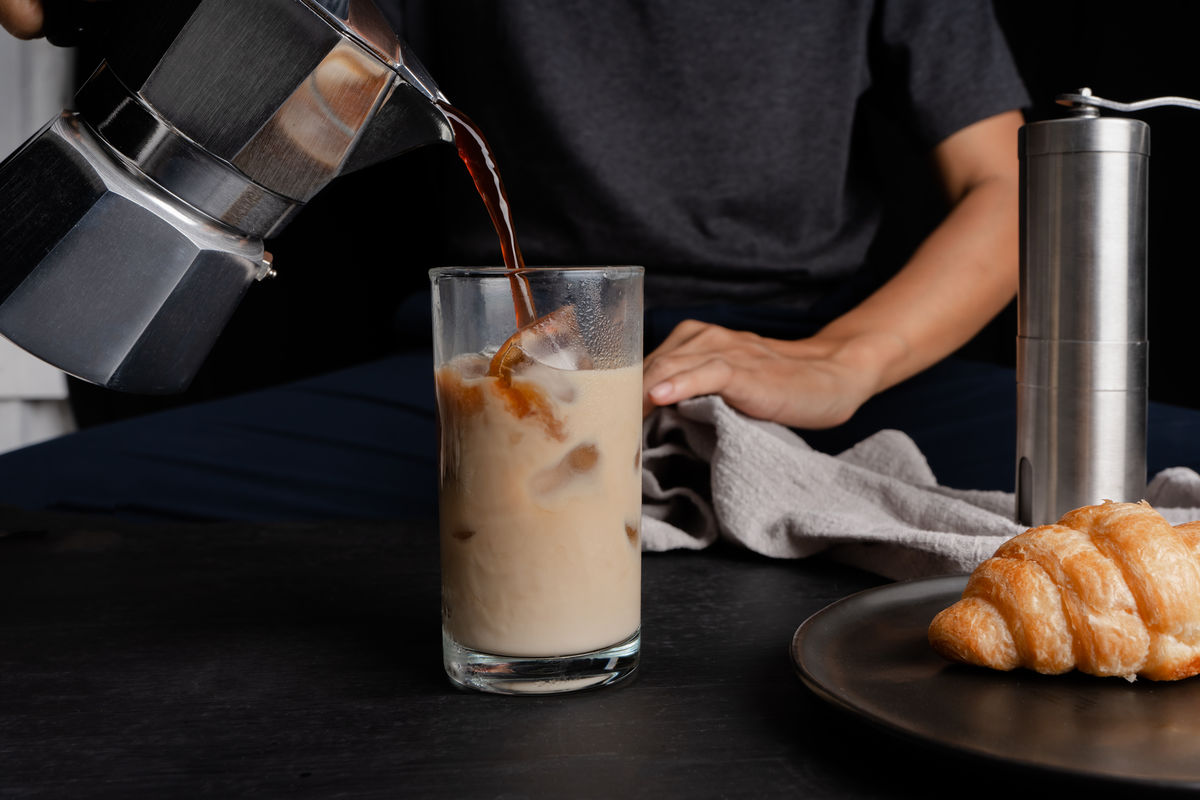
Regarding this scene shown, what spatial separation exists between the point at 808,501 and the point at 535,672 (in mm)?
356

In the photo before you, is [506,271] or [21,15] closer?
[506,271]

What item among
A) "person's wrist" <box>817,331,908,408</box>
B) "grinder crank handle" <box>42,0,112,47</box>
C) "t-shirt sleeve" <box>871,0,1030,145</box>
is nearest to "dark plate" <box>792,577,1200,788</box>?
"grinder crank handle" <box>42,0,112,47</box>

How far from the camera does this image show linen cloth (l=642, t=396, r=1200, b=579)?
704mm

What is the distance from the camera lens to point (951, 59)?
1418 mm

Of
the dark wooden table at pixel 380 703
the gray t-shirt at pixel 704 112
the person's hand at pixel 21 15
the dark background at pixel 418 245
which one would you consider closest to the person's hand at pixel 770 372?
the dark wooden table at pixel 380 703

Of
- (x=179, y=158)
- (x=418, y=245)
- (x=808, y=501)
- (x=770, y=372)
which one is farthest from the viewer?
(x=418, y=245)

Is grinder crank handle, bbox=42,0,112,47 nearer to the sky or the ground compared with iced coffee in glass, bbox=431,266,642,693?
nearer to the sky

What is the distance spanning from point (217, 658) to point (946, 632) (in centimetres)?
38

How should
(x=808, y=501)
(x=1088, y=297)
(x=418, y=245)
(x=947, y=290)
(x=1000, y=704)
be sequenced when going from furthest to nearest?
(x=418, y=245) < (x=947, y=290) < (x=808, y=501) < (x=1088, y=297) < (x=1000, y=704)

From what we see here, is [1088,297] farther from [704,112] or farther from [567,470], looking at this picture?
[704,112]

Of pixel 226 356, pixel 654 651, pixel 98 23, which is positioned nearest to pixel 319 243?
pixel 226 356

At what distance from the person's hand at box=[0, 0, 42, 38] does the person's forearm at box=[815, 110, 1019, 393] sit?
842 millimetres

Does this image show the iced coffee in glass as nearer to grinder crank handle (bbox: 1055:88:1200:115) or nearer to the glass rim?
the glass rim

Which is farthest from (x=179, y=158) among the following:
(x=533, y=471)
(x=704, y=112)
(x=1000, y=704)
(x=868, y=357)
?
(x=704, y=112)
